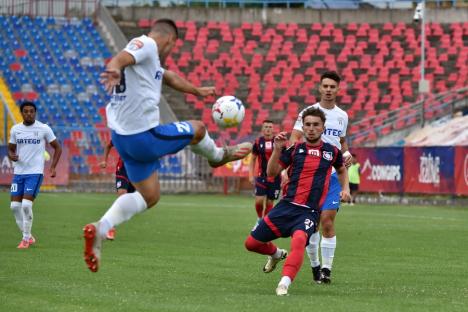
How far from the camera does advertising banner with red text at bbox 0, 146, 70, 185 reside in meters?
38.9

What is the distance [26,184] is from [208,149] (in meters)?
7.51

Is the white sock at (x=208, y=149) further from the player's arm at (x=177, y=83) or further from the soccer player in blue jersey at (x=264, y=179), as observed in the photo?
the soccer player in blue jersey at (x=264, y=179)

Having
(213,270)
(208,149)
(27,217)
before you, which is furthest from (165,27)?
(27,217)

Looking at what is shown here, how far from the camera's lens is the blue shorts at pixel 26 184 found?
56.1 ft

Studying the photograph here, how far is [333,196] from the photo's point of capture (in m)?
11.9

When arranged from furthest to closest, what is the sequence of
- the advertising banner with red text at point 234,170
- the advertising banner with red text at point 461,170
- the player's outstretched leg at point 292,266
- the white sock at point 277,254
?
the advertising banner with red text at point 234,170, the advertising banner with red text at point 461,170, the white sock at point 277,254, the player's outstretched leg at point 292,266

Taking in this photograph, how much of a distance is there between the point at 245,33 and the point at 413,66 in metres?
8.18

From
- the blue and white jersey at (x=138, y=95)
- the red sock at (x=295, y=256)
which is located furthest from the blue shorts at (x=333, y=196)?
the blue and white jersey at (x=138, y=95)

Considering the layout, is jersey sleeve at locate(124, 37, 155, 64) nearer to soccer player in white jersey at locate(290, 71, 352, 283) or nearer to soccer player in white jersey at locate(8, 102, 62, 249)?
soccer player in white jersey at locate(290, 71, 352, 283)

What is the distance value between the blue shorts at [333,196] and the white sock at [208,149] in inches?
69.2

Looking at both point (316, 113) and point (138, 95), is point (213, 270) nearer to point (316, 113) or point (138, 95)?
point (316, 113)

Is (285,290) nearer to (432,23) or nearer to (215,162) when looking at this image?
(215,162)

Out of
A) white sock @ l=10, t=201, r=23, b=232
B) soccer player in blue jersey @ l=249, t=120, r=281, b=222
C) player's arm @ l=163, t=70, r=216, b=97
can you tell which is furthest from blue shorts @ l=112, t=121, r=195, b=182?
soccer player in blue jersey @ l=249, t=120, r=281, b=222

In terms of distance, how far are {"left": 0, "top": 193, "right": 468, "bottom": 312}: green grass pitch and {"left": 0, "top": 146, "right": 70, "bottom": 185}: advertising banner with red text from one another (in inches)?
575
